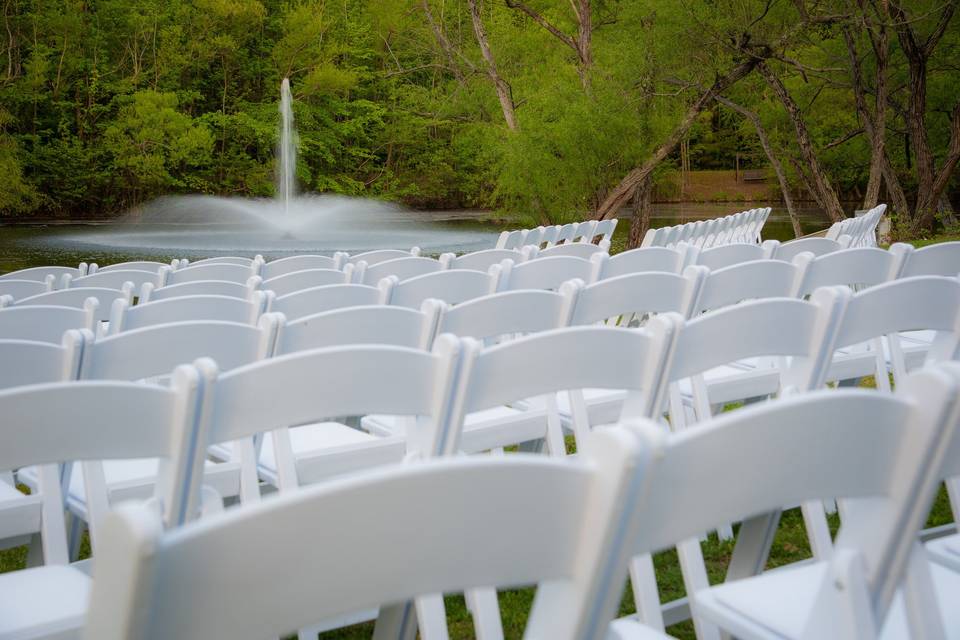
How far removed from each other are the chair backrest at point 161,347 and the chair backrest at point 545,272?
1949 mm

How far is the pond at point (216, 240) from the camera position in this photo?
22.1 metres

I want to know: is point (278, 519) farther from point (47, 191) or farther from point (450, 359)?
point (47, 191)

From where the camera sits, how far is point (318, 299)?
3164 millimetres

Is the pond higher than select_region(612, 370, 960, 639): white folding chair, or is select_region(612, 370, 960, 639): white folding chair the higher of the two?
select_region(612, 370, 960, 639): white folding chair

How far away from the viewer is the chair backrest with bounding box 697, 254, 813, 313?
331cm

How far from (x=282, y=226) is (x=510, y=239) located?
21663mm

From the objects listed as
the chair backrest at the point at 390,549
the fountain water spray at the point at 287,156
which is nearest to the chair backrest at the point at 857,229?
the chair backrest at the point at 390,549

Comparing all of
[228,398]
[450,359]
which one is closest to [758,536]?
→ [450,359]

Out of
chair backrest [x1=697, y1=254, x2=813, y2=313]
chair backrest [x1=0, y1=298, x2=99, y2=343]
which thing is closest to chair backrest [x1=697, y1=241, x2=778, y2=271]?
chair backrest [x1=697, y1=254, x2=813, y2=313]

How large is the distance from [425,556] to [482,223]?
35015 mm

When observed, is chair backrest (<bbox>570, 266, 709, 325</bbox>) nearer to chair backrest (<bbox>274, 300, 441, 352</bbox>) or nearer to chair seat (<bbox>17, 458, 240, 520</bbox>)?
chair backrest (<bbox>274, 300, 441, 352</bbox>)

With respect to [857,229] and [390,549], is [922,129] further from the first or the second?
[390,549]

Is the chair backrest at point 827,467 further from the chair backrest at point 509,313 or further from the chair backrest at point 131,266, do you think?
the chair backrest at point 131,266

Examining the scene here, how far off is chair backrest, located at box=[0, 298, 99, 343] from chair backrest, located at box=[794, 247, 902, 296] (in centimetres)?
Answer: 247
